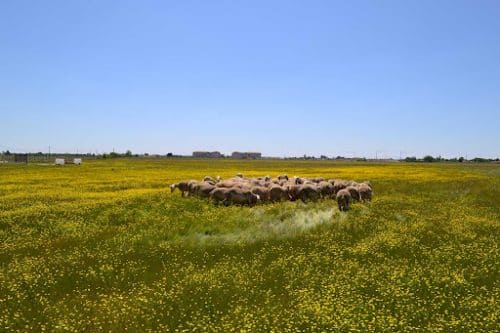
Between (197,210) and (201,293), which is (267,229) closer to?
(197,210)

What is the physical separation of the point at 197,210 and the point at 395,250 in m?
12.4

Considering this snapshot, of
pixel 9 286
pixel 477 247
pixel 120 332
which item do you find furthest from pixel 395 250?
pixel 9 286

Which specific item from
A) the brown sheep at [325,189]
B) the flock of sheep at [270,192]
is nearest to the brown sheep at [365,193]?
the flock of sheep at [270,192]

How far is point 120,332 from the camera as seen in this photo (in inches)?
401

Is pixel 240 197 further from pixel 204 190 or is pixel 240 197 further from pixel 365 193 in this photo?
pixel 365 193

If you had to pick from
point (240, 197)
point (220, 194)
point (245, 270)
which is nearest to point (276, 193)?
point (240, 197)

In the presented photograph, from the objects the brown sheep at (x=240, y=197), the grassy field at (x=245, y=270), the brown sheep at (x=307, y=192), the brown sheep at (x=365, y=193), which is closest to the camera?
the grassy field at (x=245, y=270)

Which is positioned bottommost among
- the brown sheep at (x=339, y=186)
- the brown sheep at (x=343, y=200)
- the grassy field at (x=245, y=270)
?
the grassy field at (x=245, y=270)

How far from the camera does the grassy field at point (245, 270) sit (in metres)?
10.9

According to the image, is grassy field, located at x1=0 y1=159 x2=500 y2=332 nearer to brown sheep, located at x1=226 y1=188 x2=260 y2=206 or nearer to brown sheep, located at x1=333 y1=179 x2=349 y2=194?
brown sheep, located at x1=226 y1=188 x2=260 y2=206

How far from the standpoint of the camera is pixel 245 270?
1452 centimetres

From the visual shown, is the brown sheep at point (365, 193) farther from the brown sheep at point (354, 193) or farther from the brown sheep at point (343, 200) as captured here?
the brown sheep at point (343, 200)

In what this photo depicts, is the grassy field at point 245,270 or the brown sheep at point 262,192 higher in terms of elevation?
the brown sheep at point 262,192

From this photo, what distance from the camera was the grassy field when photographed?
35.8 feet
